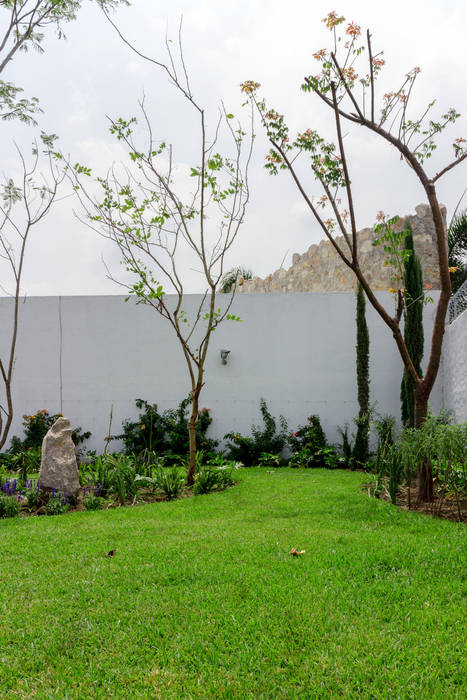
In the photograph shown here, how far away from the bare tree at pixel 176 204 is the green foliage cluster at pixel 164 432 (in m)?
2.53

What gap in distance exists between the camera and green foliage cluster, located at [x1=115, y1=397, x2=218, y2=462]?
9.37 metres

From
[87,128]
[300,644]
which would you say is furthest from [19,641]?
[87,128]

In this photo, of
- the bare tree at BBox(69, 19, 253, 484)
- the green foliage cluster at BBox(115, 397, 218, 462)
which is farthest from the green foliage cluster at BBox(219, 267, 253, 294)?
the bare tree at BBox(69, 19, 253, 484)

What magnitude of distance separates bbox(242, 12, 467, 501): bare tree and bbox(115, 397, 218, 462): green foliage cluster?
4903 millimetres

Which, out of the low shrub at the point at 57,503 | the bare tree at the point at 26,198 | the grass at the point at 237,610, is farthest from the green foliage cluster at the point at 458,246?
the low shrub at the point at 57,503

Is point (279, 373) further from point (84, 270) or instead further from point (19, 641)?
point (19, 641)

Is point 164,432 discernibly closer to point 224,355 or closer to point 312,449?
point 224,355

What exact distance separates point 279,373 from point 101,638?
758cm

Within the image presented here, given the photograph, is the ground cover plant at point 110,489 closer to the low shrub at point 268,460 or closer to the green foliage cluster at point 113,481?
the green foliage cluster at point 113,481

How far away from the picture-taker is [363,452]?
348 inches

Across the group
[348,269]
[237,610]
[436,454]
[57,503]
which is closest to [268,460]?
[57,503]

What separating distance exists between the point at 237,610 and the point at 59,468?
372cm

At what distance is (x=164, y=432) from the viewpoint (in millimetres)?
9656

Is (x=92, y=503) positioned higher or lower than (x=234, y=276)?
lower
